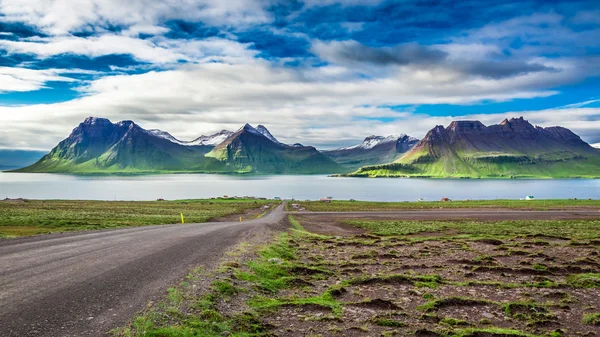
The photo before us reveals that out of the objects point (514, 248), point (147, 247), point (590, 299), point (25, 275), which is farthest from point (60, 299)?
point (514, 248)

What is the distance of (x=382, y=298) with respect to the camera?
1400 centimetres

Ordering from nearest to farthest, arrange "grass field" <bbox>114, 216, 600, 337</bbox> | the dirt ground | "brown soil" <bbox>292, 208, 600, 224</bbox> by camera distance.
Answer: "grass field" <bbox>114, 216, 600, 337</bbox> → the dirt ground → "brown soil" <bbox>292, 208, 600, 224</bbox>

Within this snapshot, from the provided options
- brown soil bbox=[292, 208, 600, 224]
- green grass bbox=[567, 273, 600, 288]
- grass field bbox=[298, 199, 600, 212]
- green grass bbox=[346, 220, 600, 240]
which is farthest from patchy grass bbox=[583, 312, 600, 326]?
grass field bbox=[298, 199, 600, 212]

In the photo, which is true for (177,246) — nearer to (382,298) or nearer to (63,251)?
(63,251)

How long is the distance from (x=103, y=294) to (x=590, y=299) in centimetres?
1752

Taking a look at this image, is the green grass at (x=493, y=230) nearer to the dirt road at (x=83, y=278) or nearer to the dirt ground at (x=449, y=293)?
the dirt ground at (x=449, y=293)

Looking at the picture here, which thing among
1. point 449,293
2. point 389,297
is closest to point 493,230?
point 449,293

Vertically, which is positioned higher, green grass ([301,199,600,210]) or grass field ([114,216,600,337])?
grass field ([114,216,600,337])

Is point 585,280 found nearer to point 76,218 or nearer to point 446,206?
point 76,218

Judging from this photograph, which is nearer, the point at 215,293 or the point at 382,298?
the point at 215,293

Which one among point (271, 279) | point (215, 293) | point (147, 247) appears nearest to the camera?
point (215, 293)

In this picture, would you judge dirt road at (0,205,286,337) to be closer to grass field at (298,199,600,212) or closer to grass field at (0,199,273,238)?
grass field at (0,199,273,238)

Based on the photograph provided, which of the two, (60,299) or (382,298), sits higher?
(60,299)

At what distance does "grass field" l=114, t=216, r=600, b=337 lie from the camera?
409 inches
